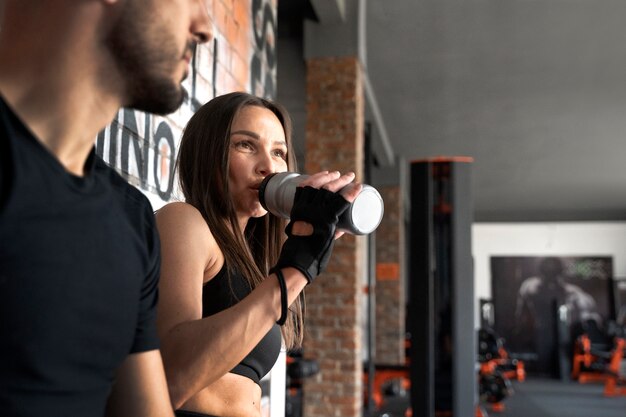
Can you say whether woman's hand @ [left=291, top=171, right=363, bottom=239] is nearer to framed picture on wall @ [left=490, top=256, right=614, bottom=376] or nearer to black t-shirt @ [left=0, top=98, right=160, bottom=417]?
black t-shirt @ [left=0, top=98, right=160, bottom=417]

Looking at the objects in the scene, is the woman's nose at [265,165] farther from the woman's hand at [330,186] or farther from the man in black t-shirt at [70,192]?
the man in black t-shirt at [70,192]

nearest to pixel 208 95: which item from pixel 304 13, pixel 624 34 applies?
pixel 304 13

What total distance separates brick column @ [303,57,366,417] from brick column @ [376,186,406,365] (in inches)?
166

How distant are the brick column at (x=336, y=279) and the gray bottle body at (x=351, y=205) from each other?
4040 mm

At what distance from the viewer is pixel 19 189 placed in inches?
26.6

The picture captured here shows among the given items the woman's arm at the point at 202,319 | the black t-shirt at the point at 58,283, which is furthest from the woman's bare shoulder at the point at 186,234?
the black t-shirt at the point at 58,283

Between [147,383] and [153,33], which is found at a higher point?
[153,33]

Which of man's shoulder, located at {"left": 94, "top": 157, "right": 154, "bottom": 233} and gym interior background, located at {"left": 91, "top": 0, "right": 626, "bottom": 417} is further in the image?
gym interior background, located at {"left": 91, "top": 0, "right": 626, "bottom": 417}

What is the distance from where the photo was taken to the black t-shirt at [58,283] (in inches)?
26.8

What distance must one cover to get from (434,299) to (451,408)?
0.56 m

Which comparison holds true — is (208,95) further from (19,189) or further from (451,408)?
(451,408)

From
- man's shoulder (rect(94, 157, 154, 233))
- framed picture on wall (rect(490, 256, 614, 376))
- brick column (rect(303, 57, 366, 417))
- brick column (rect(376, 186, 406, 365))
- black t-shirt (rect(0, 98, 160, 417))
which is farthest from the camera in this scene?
framed picture on wall (rect(490, 256, 614, 376))

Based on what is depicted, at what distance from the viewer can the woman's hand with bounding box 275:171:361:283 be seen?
1007 mm

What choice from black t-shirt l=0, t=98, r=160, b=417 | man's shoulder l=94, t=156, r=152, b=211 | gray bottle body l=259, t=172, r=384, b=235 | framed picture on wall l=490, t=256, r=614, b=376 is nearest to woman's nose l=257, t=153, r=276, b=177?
gray bottle body l=259, t=172, r=384, b=235
